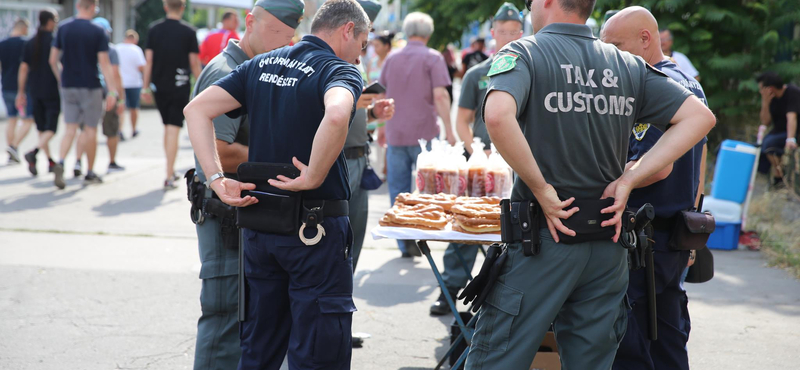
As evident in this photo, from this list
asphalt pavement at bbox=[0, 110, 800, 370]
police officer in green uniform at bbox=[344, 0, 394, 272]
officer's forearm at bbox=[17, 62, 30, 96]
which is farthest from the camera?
officer's forearm at bbox=[17, 62, 30, 96]

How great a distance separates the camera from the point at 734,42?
35.3 feet

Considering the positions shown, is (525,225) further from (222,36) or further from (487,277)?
(222,36)

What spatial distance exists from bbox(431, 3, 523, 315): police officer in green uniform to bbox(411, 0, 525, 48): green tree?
5170 mm

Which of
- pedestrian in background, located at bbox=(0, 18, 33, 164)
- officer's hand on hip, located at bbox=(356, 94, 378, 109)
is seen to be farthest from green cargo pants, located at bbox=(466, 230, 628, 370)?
pedestrian in background, located at bbox=(0, 18, 33, 164)

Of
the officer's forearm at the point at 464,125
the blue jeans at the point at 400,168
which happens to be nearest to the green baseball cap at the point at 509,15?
the officer's forearm at the point at 464,125

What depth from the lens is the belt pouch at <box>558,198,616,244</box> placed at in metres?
2.72

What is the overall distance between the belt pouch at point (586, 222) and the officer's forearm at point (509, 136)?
0.60 feet

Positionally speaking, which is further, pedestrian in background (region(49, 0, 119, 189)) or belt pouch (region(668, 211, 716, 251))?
pedestrian in background (region(49, 0, 119, 189))

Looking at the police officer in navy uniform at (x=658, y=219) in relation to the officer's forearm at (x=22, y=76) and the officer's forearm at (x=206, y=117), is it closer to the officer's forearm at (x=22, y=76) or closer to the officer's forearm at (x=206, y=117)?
the officer's forearm at (x=206, y=117)

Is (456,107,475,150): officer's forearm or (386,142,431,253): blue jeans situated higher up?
(456,107,475,150): officer's forearm

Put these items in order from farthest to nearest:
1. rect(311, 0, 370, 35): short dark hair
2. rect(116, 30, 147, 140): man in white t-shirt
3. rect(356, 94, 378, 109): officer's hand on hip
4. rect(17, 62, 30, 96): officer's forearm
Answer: rect(116, 30, 147, 140): man in white t-shirt → rect(17, 62, 30, 96): officer's forearm → rect(356, 94, 378, 109): officer's hand on hip → rect(311, 0, 370, 35): short dark hair

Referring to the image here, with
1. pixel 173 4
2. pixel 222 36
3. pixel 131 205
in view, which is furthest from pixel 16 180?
pixel 222 36

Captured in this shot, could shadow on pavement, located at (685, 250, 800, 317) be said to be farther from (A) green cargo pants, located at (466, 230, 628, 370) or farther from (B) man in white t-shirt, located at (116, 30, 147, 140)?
(B) man in white t-shirt, located at (116, 30, 147, 140)

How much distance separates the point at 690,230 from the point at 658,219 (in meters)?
0.15
